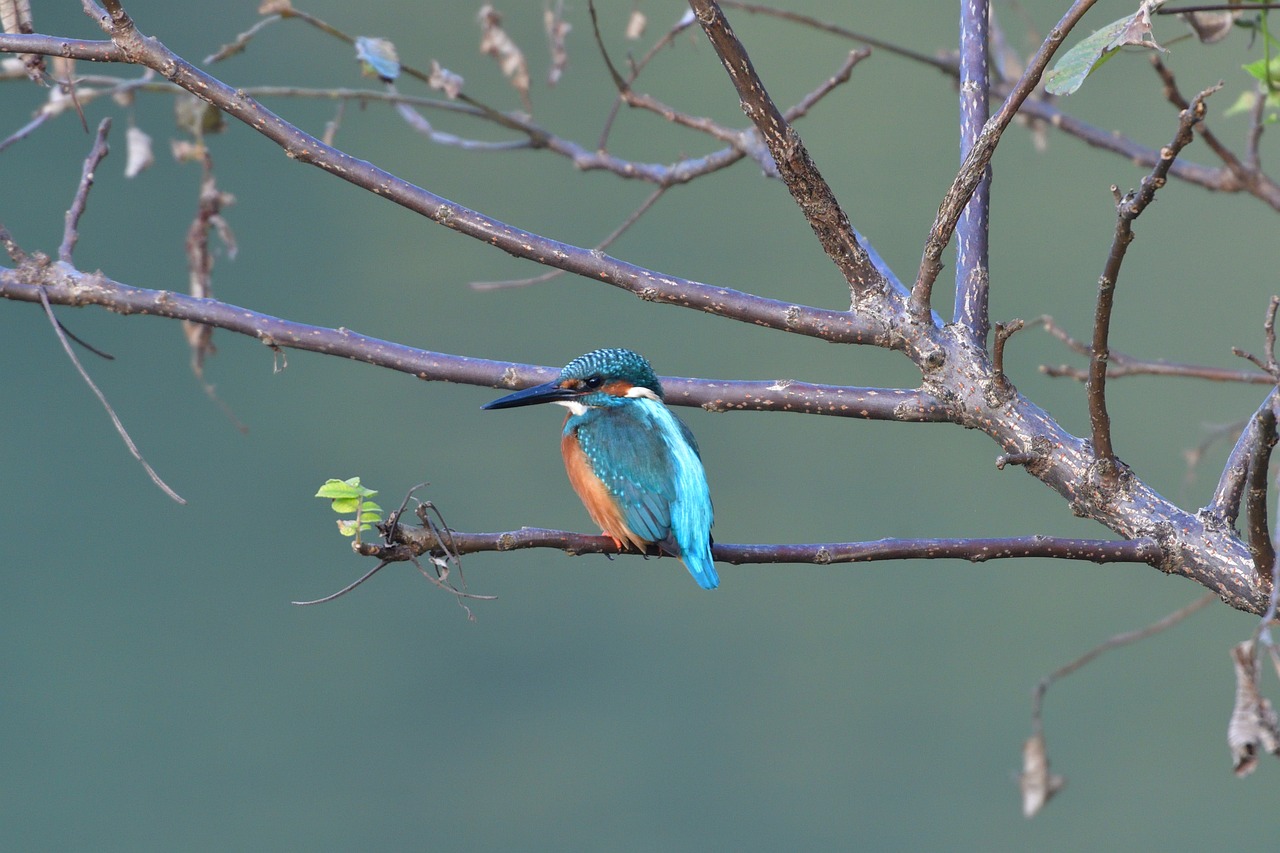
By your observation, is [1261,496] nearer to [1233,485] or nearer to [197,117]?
[1233,485]

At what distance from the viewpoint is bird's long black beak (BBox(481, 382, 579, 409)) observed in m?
1.21

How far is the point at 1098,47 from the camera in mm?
923

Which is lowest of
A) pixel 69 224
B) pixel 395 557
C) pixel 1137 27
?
pixel 395 557

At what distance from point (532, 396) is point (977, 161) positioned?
53cm

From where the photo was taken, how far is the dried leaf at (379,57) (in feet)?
4.80

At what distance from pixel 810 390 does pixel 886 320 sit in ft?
0.31

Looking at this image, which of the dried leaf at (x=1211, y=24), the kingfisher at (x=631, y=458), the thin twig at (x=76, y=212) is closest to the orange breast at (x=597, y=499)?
the kingfisher at (x=631, y=458)

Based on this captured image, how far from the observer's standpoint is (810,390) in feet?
3.51

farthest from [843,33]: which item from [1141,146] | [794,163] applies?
[794,163]

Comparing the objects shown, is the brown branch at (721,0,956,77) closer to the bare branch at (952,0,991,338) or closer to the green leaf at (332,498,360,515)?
the bare branch at (952,0,991,338)

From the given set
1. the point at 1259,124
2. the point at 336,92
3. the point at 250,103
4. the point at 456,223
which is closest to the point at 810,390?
the point at 456,223

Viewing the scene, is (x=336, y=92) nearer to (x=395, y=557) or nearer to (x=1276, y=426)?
(x=395, y=557)

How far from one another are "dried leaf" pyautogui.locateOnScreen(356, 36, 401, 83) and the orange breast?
1.66ft

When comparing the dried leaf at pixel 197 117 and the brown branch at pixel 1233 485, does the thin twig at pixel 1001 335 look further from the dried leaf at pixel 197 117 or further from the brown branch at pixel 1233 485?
the dried leaf at pixel 197 117
